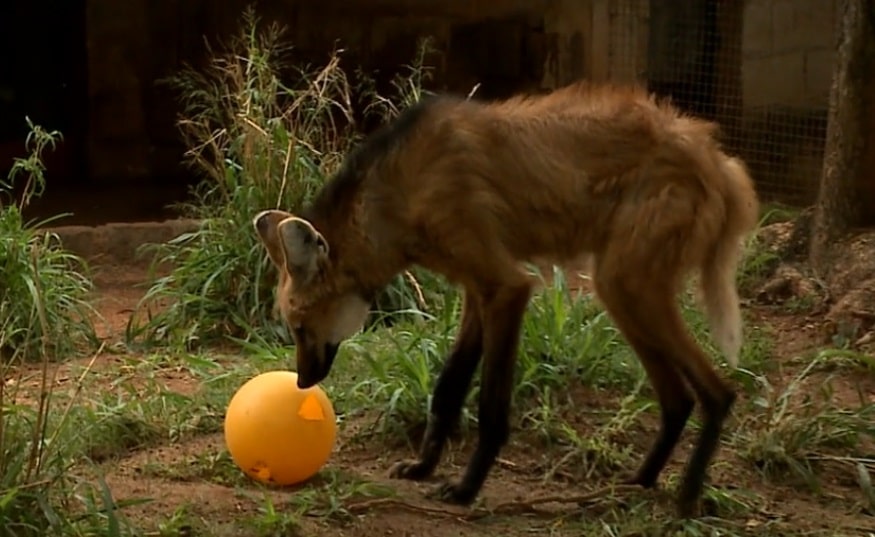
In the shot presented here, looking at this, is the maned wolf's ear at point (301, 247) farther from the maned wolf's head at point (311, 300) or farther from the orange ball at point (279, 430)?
the orange ball at point (279, 430)

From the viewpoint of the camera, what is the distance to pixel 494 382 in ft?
11.5

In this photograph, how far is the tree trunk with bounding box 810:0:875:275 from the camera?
16.7 ft

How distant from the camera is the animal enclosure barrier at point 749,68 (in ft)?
27.2

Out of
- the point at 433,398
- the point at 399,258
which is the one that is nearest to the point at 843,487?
the point at 433,398

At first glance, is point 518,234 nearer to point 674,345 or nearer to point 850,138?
point 674,345

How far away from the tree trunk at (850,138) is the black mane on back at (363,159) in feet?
7.12

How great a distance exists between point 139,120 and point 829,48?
524 cm

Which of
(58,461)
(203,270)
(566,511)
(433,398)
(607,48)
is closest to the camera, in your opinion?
(58,461)

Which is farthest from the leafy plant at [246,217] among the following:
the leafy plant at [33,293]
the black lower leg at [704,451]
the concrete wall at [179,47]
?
the concrete wall at [179,47]

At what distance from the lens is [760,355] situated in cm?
463

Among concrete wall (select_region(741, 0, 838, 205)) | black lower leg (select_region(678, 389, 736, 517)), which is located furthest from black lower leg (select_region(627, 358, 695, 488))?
concrete wall (select_region(741, 0, 838, 205))

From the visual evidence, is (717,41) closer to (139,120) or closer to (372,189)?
(139,120)

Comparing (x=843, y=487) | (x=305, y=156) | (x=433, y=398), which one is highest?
(x=305, y=156)

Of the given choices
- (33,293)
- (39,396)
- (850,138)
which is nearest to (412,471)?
(39,396)
